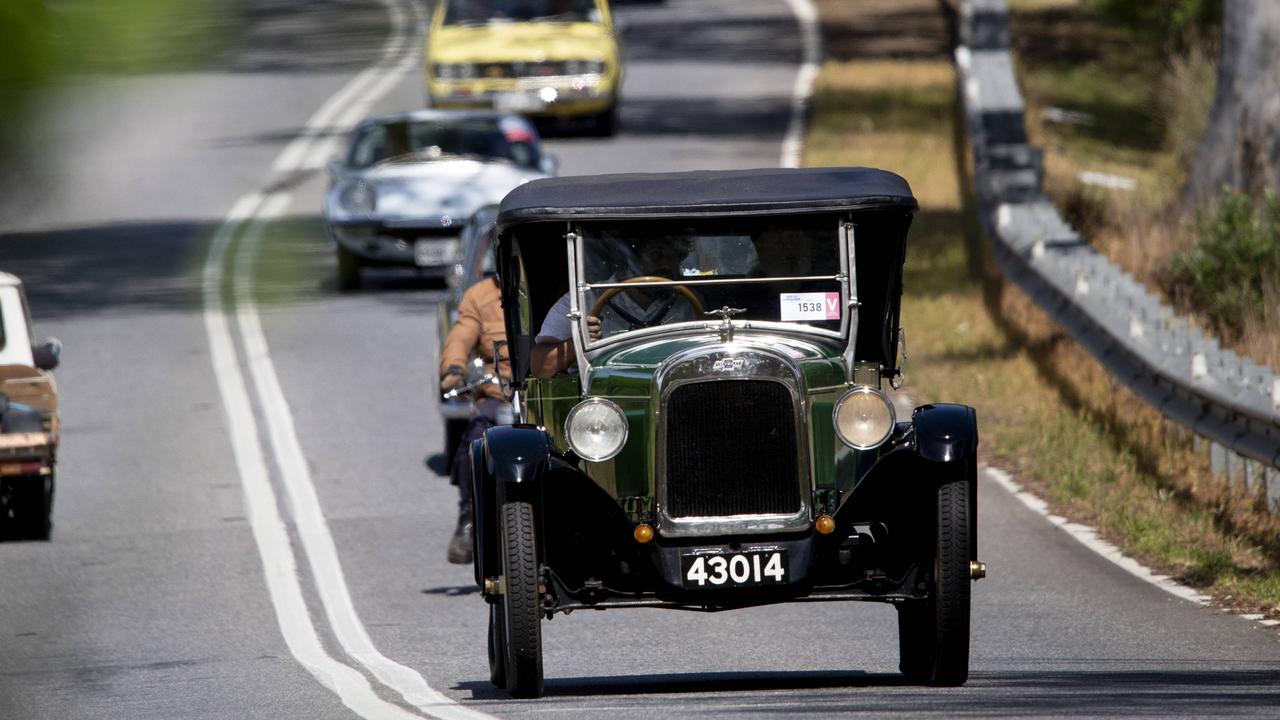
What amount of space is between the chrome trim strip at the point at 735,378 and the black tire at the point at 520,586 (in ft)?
1.46

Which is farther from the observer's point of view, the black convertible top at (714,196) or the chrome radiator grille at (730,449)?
the black convertible top at (714,196)

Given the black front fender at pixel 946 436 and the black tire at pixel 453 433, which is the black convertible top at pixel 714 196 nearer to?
the black front fender at pixel 946 436

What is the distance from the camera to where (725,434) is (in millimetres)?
7004

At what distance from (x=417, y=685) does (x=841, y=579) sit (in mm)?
1633

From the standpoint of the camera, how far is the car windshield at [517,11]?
1118 inches

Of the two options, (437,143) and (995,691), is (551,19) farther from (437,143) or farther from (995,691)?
(995,691)

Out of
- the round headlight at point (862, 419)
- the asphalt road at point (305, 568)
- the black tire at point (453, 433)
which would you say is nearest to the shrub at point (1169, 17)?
the asphalt road at point (305, 568)

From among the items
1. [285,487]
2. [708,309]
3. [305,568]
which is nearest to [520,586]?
[708,309]

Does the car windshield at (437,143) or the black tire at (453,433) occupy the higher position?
the car windshield at (437,143)

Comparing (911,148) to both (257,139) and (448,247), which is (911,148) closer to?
(448,247)

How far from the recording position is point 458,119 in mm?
21281

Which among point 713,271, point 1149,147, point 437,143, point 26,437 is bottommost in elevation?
point 1149,147

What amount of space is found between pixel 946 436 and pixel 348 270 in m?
14.1

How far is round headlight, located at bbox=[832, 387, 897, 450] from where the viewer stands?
7.10 meters
